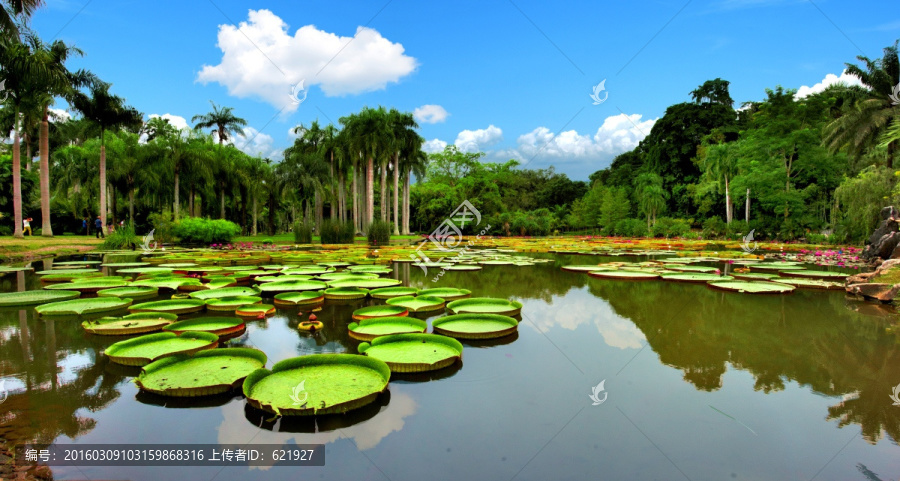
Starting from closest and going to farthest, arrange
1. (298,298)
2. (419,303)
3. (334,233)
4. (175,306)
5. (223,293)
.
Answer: (175,306), (419,303), (298,298), (223,293), (334,233)

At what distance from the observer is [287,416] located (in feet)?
9.07

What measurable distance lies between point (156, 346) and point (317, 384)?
203cm

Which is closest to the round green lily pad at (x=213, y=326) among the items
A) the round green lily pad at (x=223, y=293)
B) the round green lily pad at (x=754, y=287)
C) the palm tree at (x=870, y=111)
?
the round green lily pad at (x=223, y=293)

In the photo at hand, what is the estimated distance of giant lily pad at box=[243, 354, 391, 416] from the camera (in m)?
2.71

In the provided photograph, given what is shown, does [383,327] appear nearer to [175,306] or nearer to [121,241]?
[175,306]

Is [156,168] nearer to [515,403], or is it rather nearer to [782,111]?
[515,403]

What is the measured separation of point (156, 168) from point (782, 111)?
45.1m

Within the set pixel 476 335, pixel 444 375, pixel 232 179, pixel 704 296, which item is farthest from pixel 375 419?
pixel 232 179

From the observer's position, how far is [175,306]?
17.9ft

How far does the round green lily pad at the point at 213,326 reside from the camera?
14.8 ft

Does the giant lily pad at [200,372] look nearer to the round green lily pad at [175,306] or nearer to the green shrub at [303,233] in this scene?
the round green lily pad at [175,306]

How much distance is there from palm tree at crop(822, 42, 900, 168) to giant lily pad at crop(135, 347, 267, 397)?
30.0 meters

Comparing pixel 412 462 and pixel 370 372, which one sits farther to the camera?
pixel 370 372

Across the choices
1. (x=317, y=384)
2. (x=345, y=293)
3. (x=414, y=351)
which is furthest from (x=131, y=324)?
(x=414, y=351)
